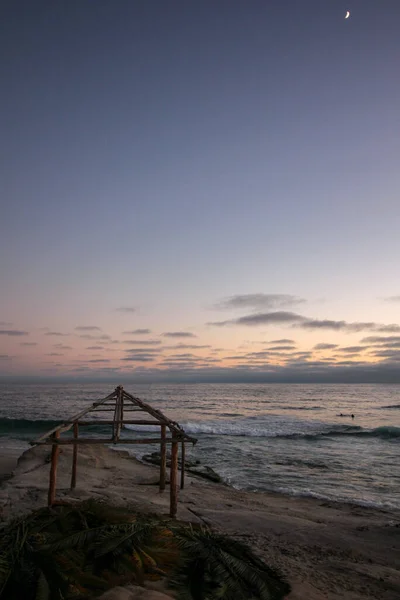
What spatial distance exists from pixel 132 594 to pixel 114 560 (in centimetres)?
55

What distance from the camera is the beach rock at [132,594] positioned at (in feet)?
13.5

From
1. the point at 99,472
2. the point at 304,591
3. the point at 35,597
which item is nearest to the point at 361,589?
the point at 304,591

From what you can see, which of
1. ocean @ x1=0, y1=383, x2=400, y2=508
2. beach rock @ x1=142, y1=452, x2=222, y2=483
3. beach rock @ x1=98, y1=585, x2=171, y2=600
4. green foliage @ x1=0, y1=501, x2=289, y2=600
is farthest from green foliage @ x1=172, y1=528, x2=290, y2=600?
beach rock @ x1=142, y1=452, x2=222, y2=483

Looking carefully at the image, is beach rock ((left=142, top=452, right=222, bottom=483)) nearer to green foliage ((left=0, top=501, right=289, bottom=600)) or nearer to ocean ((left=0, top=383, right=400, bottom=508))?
ocean ((left=0, top=383, right=400, bottom=508))

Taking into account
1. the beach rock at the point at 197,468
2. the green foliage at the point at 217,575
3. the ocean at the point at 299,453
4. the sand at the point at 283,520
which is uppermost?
the green foliage at the point at 217,575

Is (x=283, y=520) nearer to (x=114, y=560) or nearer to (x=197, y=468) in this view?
(x=114, y=560)

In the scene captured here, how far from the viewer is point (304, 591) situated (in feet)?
18.0

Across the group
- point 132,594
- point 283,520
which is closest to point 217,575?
point 132,594

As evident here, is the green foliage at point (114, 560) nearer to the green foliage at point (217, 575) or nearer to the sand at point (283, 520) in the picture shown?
the green foliage at point (217, 575)

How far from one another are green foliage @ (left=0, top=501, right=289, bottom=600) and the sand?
3.57 feet

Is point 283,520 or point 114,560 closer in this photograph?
point 114,560

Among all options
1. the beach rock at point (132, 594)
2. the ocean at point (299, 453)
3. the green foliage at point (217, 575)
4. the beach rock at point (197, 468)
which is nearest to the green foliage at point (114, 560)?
the green foliage at point (217, 575)

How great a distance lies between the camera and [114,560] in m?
4.71

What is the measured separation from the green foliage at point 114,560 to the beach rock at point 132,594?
0.13m
